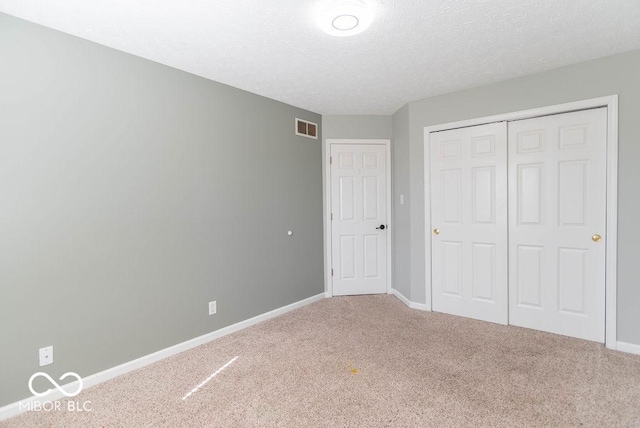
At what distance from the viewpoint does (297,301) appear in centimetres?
394

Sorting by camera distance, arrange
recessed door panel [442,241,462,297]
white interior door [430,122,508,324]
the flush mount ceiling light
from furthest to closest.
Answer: recessed door panel [442,241,462,297] < white interior door [430,122,508,324] < the flush mount ceiling light

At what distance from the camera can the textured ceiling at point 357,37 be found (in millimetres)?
1947

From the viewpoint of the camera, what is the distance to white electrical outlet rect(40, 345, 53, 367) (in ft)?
6.81

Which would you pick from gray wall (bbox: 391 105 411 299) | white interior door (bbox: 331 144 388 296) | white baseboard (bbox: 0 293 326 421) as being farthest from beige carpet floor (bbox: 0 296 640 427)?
white interior door (bbox: 331 144 388 296)

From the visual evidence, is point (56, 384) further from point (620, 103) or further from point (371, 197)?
point (620, 103)

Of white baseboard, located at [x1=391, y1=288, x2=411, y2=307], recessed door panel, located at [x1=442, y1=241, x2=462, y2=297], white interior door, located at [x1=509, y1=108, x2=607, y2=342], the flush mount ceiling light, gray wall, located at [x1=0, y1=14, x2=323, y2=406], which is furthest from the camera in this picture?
white baseboard, located at [x1=391, y1=288, x2=411, y2=307]

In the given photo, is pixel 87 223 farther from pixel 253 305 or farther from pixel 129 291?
pixel 253 305

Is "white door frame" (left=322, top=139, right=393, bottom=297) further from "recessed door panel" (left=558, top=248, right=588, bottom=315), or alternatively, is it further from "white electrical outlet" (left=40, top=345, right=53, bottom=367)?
"white electrical outlet" (left=40, top=345, right=53, bottom=367)

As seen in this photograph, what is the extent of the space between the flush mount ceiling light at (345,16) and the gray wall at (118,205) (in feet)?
4.73

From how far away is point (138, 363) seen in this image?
2.51 meters

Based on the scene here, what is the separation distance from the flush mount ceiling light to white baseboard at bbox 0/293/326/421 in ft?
8.81

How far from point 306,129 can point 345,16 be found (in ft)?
7.02

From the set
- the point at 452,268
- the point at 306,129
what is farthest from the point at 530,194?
the point at 306,129

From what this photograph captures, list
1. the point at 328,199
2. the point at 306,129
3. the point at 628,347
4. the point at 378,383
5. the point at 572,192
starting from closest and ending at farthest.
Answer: the point at 378,383 < the point at 628,347 < the point at 572,192 < the point at 306,129 < the point at 328,199
